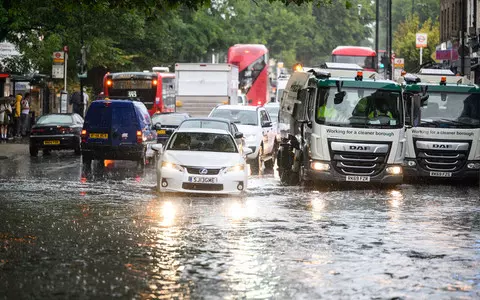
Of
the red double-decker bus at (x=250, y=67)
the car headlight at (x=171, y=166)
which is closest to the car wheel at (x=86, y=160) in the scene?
the car headlight at (x=171, y=166)

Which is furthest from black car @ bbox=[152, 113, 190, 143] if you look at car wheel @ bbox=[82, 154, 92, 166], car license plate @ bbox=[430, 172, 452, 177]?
car license plate @ bbox=[430, 172, 452, 177]

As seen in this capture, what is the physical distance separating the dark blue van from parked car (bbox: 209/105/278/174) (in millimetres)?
2683

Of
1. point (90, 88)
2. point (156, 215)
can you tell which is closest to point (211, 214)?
point (156, 215)

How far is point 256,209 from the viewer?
1948 centimetres

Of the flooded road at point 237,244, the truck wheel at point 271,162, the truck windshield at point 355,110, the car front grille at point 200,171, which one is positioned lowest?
the flooded road at point 237,244

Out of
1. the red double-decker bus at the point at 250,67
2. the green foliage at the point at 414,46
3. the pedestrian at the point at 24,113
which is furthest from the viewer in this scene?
the green foliage at the point at 414,46

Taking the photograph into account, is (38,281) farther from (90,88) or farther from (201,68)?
(90,88)

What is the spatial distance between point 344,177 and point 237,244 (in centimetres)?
1104

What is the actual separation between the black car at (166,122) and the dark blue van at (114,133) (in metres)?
5.47

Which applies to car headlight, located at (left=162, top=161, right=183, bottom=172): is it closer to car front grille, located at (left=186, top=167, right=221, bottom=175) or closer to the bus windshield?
car front grille, located at (left=186, top=167, right=221, bottom=175)

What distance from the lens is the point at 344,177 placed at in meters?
25.0

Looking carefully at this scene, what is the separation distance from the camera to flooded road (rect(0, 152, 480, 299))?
1086cm

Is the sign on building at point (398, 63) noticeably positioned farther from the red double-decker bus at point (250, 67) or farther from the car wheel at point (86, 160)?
the car wheel at point (86, 160)

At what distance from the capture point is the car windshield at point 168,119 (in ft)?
127
